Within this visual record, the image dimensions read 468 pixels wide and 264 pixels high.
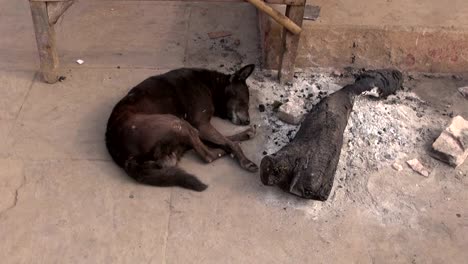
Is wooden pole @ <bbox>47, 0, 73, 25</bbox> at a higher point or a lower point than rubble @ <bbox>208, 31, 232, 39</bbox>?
higher

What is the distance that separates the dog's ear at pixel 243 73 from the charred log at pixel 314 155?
0.66m

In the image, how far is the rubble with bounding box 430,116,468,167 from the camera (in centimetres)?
384

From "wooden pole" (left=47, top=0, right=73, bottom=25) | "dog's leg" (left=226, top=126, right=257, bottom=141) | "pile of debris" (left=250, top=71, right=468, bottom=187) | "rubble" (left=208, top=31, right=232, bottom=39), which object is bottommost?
"dog's leg" (left=226, top=126, right=257, bottom=141)

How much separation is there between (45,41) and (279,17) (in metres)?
2.08

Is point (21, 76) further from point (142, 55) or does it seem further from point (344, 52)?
point (344, 52)

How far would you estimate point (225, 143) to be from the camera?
3914 millimetres

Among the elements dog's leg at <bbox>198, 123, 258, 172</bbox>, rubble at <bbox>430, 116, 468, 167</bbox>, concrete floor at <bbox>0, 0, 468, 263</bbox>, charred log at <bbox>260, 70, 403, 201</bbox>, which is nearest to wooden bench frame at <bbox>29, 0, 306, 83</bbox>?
concrete floor at <bbox>0, 0, 468, 263</bbox>

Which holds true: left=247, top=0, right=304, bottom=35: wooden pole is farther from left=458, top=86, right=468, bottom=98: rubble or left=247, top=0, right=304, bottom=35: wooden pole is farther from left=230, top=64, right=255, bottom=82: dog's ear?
left=458, top=86, right=468, bottom=98: rubble

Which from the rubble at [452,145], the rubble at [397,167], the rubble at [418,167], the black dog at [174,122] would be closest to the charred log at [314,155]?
the black dog at [174,122]

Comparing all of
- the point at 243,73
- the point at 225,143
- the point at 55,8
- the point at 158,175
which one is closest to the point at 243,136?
the point at 225,143

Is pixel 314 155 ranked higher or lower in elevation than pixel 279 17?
lower

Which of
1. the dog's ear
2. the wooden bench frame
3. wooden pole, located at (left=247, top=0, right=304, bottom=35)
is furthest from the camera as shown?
the dog's ear

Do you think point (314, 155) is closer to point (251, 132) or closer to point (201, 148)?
point (251, 132)

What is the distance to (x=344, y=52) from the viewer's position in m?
4.79
